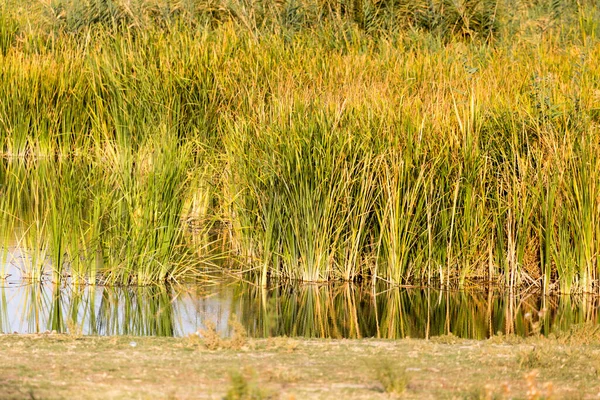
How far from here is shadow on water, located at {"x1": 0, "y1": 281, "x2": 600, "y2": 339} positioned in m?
7.66

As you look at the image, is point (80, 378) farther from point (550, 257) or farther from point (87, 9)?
point (87, 9)

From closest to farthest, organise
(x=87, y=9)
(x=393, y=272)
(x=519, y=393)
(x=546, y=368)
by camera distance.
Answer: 1. (x=519, y=393)
2. (x=546, y=368)
3. (x=393, y=272)
4. (x=87, y=9)

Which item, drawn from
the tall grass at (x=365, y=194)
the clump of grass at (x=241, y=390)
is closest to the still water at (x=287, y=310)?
the tall grass at (x=365, y=194)

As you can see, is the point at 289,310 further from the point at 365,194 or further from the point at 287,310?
the point at 365,194

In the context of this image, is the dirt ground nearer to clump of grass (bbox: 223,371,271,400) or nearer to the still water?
clump of grass (bbox: 223,371,271,400)

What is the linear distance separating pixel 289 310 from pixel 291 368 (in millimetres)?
3180

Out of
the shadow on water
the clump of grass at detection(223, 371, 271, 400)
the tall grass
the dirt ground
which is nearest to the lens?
the clump of grass at detection(223, 371, 271, 400)

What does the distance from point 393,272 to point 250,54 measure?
4871mm

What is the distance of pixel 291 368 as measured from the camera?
5.11 m

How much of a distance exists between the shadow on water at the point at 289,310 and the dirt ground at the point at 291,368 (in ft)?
4.85

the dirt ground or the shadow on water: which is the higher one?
the shadow on water

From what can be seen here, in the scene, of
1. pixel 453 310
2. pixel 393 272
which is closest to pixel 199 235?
pixel 393 272

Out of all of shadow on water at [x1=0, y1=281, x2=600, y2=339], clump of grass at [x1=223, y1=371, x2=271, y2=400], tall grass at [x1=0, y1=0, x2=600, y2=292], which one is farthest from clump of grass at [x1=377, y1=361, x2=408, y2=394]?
tall grass at [x1=0, y1=0, x2=600, y2=292]

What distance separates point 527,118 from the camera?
375 inches
